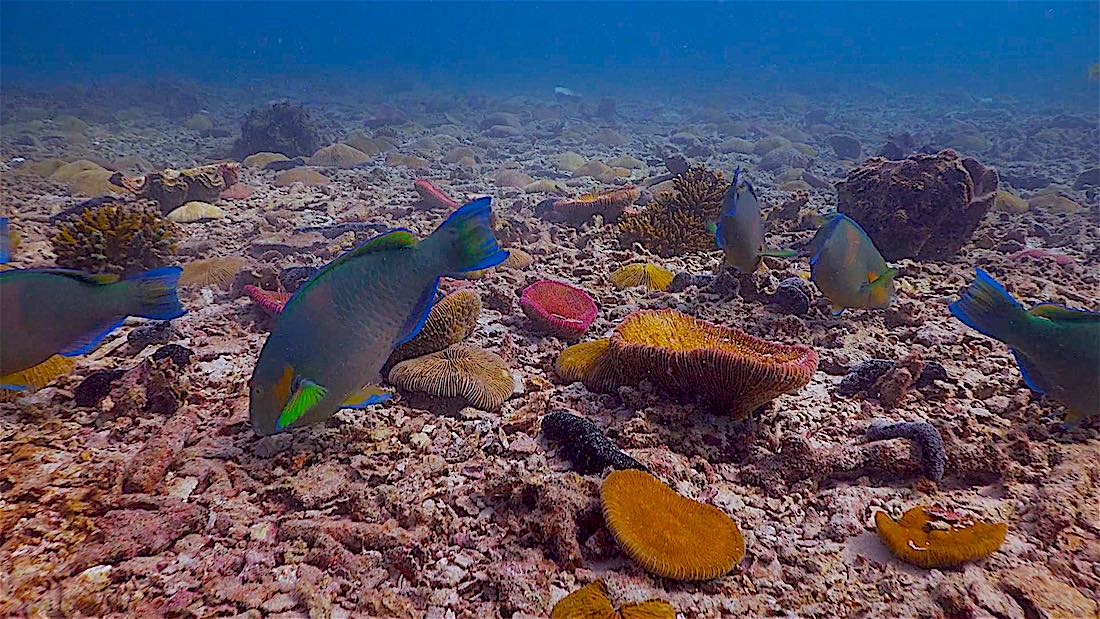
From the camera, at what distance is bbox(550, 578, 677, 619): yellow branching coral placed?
213 centimetres

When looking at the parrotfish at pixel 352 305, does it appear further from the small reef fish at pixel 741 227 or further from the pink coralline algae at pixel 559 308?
the small reef fish at pixel 741 227

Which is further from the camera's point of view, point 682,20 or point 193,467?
point 682,20

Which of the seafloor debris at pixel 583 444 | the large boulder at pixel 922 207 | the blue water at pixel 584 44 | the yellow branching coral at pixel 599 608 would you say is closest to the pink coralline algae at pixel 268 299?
the seafloor debris at pixel 583 444

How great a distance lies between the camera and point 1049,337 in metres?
2.93

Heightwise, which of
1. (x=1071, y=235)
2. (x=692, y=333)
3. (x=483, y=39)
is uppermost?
(x=483, y=39)

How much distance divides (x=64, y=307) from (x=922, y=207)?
26.2ft

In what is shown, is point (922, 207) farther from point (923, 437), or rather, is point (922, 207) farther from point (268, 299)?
point (268, 299)

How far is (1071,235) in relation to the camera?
337 inches

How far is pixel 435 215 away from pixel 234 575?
7216 mm

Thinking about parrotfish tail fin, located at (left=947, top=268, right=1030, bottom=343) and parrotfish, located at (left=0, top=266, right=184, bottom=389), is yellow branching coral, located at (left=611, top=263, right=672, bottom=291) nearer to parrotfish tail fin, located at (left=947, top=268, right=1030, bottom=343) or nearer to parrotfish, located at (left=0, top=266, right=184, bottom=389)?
parrotfish tail fin, located at (left=947, top=268, right=1030, bottom=343)

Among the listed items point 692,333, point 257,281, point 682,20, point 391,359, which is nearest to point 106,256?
point 257,281

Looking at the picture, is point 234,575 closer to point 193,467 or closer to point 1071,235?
point 193,467

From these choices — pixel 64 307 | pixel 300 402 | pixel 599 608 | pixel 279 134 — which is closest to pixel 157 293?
pixel 64 307

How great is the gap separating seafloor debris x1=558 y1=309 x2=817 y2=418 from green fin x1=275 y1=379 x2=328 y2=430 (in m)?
1.79
